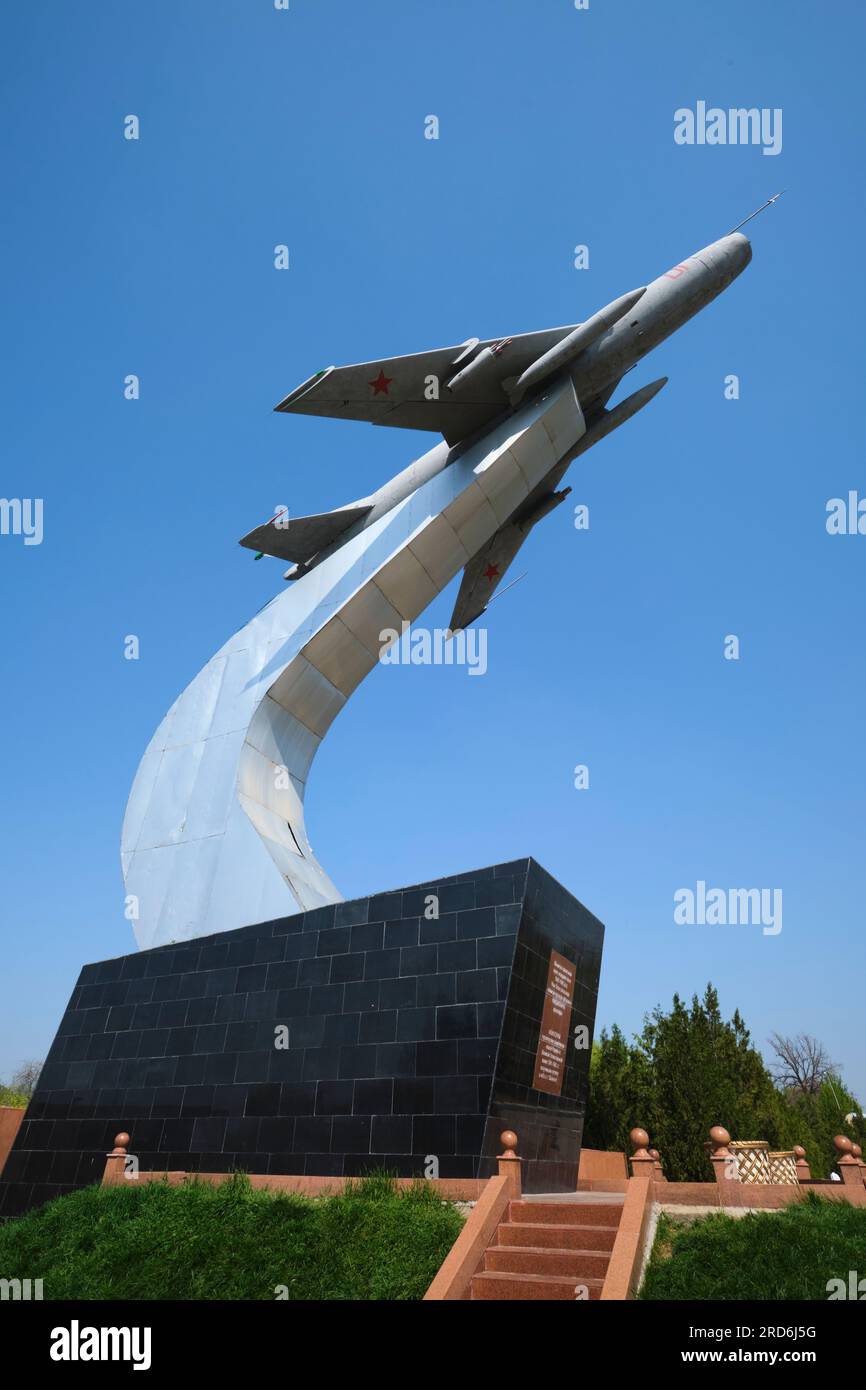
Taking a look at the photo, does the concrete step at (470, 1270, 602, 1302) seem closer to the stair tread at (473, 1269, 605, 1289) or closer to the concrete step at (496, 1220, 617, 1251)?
the stair tread at (473, 1269, 605, 1289)

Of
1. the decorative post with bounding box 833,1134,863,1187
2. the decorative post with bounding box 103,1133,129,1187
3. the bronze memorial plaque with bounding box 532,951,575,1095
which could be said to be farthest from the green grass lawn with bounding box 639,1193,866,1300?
the decorative post with bounding box 103,1133,129,1187

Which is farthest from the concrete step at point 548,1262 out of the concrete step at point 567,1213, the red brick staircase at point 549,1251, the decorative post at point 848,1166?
the decorative post at point 848,1166

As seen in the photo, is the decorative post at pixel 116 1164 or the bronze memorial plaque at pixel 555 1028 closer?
the decorative post at pixel 116 1164

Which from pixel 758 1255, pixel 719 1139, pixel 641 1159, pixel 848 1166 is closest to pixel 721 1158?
pixel 719 1139

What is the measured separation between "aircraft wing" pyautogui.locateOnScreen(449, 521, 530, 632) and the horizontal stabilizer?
2604 mm

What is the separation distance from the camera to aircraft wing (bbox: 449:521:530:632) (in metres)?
17.7

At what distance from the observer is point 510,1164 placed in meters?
8.74

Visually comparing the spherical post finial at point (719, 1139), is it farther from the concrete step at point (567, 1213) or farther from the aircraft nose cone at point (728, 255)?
the aircraft nose cone at point (728, 255)

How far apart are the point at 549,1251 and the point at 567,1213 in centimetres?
83

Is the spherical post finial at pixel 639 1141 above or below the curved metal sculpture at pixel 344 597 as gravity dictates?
below

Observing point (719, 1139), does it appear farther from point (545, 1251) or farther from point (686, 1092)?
point (686, 1092)

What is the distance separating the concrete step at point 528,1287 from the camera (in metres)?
6.96

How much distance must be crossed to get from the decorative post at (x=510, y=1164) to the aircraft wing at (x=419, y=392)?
11.2 m
